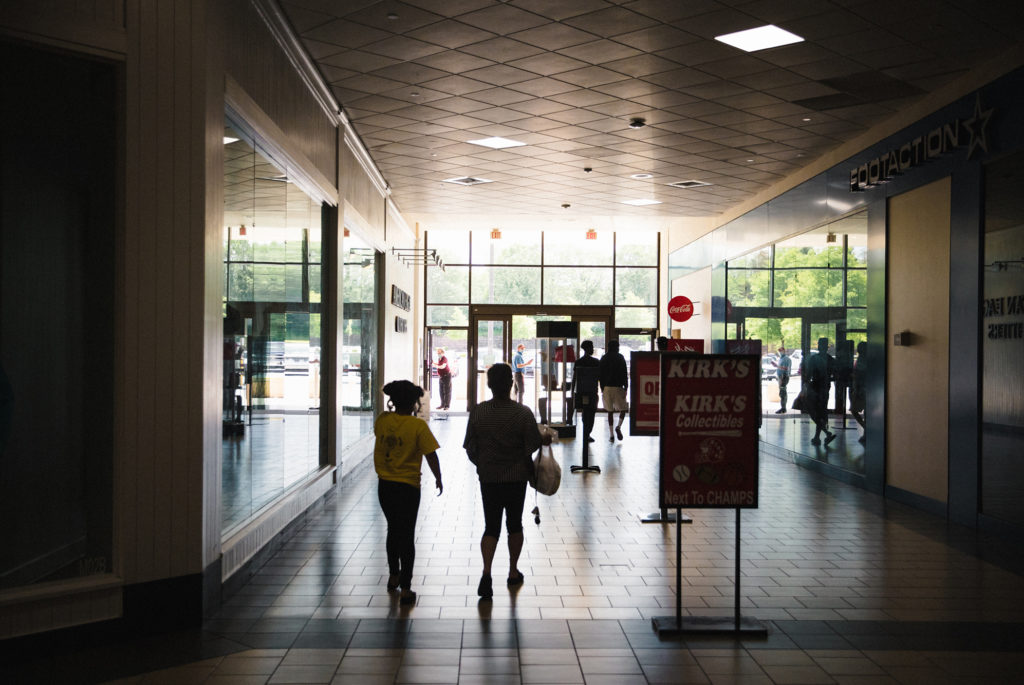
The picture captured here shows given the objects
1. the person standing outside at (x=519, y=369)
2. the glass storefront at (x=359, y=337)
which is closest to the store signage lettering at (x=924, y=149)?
the glass storefront at (x=359, y=337)

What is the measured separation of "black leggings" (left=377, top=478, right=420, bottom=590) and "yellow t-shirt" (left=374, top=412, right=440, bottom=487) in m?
0.06

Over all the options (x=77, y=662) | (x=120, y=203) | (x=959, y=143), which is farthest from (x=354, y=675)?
(x=959, y=143)

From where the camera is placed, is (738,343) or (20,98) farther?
(738,343)

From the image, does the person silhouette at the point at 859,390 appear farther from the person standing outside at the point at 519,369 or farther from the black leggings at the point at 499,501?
the person standing outside at the point at 519,369

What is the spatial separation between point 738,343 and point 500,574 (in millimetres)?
4575

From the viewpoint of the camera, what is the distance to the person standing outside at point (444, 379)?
20219 mm

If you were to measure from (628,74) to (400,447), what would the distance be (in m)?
4.59

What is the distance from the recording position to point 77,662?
163 inches

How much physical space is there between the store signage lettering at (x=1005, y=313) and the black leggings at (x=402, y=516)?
17.4 feet

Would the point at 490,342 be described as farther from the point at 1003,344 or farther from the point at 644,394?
the point at 1003,344

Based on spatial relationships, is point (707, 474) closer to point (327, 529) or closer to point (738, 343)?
point (327, 529)

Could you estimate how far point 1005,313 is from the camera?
719 centimetres

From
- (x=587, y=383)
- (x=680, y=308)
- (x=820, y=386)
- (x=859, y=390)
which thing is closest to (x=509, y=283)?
(x=680, y=308)

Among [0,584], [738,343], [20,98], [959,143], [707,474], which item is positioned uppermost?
[959,143]
